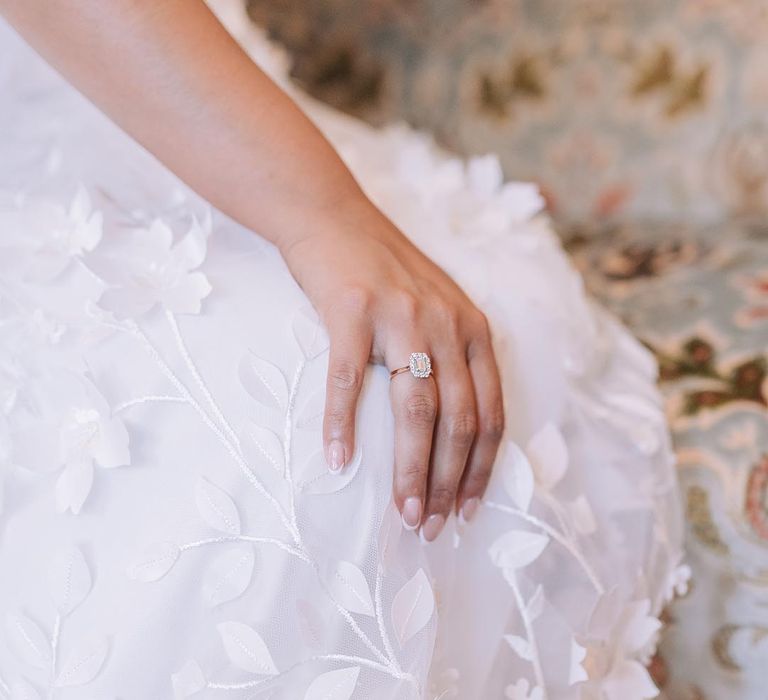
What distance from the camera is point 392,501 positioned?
21.4 inches

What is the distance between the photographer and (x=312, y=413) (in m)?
0.54

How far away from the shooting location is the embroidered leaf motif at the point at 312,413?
533 mm

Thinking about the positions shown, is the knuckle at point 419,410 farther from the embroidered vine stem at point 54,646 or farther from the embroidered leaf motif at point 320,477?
the embroidered vine stem at point 54,646

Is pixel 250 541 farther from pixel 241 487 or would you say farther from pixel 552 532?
pixel 552 532

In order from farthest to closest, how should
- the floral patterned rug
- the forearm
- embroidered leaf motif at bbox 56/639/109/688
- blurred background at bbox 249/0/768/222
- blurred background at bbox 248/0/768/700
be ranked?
blurred background at bbox 249/0/768/222 < blurred background at bbox 248/0/768/700 < the floral patterned rug < the forearm < embroidered leaf motif at bbox 56/639/109/688

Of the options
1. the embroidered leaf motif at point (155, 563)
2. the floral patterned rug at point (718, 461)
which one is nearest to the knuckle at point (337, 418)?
the embroidered leaf motif at point (155, 563)

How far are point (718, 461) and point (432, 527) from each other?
0.32 m

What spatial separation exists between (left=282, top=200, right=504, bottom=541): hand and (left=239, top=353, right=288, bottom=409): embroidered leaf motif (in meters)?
0.03

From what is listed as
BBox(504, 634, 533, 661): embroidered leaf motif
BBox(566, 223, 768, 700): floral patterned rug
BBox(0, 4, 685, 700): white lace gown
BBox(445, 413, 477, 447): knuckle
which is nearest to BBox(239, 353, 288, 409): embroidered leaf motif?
BBox(0, 4, 685, 700): white lace gown

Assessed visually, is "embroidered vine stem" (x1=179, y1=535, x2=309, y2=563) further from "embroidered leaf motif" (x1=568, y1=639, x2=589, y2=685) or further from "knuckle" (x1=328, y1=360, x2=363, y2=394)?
"embroidered leaf motif" (x1=568, y1=639, x2=589, y2=685)

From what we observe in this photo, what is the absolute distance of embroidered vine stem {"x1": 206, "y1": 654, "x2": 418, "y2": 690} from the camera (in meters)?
0.49

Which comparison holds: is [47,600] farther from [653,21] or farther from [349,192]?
[653,21]

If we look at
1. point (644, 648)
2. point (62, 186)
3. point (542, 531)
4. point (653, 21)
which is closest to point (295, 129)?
point (62, 186)

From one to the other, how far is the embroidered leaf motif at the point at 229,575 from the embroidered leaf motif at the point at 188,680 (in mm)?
33
